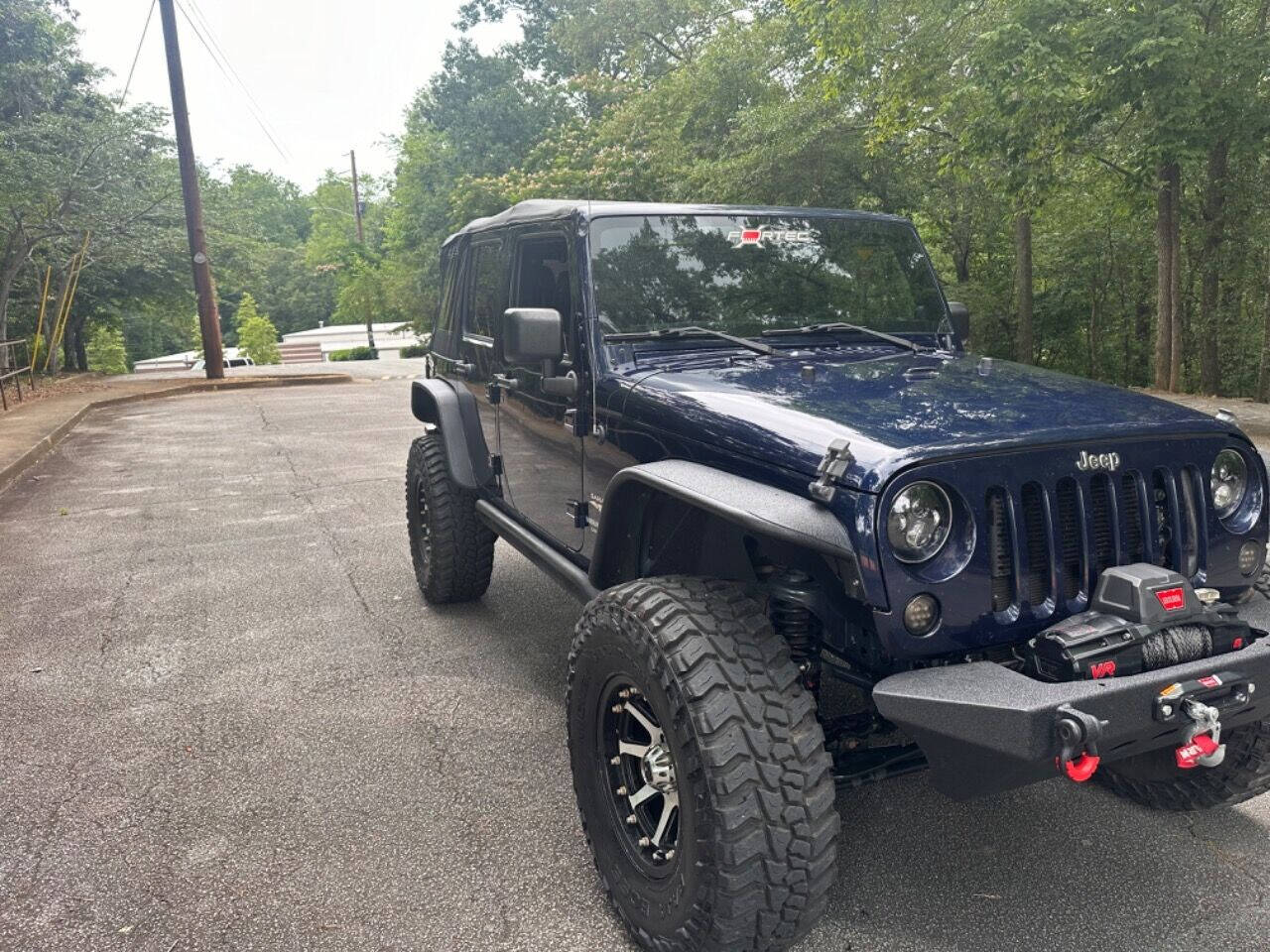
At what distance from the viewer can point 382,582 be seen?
19.5 ft

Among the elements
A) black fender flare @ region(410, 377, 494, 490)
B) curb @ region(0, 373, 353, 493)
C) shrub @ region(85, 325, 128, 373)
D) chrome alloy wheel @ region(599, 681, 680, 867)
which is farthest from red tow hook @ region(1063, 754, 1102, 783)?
shrub @ region(85, 325, 128, 373)

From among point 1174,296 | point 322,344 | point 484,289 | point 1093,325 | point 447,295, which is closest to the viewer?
point 484,289

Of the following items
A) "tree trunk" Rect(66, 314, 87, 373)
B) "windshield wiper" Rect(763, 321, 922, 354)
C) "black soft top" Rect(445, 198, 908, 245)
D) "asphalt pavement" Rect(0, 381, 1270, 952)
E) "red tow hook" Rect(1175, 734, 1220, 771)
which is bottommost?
"asphalt pavement" Rect(0, 381, 1270, 952)

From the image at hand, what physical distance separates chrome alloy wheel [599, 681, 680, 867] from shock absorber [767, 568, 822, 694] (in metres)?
0.42

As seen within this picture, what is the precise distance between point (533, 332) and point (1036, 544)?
1.70 meters

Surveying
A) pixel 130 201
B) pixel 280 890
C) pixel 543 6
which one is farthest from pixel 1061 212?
pixel 543 6

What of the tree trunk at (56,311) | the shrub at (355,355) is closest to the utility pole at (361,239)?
the shrub at (355,355)

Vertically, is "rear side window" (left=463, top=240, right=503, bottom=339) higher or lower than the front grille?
higher

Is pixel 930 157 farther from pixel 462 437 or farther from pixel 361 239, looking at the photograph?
pixel 361 239

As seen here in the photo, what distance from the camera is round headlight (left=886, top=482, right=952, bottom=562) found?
228 cm

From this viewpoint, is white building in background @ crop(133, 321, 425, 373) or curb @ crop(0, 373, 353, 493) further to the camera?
white building in background @ crop(133, 321, 425, 373)

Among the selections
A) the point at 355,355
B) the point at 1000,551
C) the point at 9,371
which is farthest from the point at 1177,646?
the point at 355,355

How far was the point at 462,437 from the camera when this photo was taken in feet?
15.9

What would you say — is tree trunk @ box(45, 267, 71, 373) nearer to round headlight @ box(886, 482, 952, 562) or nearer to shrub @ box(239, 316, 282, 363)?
shrub @ box(239, 316, 282, 363)
